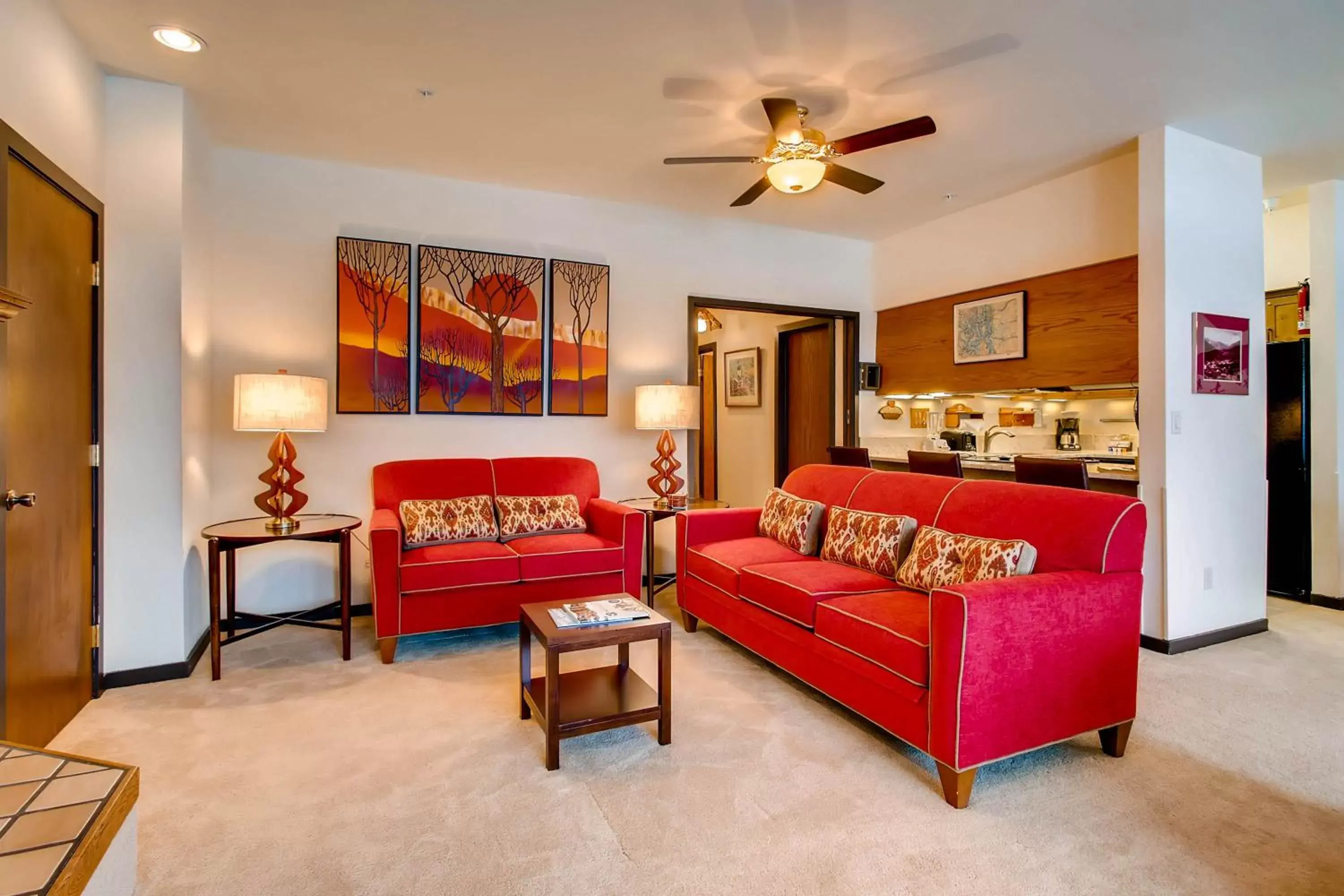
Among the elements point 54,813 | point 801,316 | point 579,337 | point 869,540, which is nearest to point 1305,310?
point 801,316

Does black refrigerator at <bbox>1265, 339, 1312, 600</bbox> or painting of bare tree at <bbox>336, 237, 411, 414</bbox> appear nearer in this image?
painting of bare tree at <bbox>336, 237, 411, 414</bbox>

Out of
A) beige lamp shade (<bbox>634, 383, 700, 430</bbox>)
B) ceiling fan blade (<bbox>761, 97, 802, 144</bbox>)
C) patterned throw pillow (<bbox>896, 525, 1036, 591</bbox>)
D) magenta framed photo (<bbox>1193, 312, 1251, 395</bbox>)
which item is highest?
ceiling fan blade (<bbox>761, 97, 802, 144</bbox>)

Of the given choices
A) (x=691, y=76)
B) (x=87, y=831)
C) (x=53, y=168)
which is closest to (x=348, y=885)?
(x=87, y=831)

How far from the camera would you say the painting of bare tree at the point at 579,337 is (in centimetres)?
450

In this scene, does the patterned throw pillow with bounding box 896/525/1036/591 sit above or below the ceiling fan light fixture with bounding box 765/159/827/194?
below

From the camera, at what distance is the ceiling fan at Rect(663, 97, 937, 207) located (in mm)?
2840

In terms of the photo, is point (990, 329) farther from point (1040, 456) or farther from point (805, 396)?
point (805, 396)

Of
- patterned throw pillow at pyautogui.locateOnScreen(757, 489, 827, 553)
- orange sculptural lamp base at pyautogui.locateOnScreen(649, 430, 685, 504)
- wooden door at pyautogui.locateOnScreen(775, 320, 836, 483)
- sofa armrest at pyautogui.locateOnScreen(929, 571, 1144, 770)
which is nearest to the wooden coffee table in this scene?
sofa armrest at pyautogui.locateOnScreen(929, 571, 1144, 770)

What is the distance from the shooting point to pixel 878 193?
4.44m

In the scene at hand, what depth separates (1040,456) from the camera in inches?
187

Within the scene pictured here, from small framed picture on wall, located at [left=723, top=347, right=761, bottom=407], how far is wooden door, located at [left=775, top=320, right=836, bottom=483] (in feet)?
0.98

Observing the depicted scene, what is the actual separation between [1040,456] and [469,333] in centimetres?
400

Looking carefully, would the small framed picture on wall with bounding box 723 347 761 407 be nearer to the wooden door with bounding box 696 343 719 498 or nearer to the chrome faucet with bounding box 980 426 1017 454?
the wooden door with bounding box 696 343 719 498

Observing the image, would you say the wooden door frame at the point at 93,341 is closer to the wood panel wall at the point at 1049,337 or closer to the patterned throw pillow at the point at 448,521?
the patterned throw pillow at the point at 448,521
